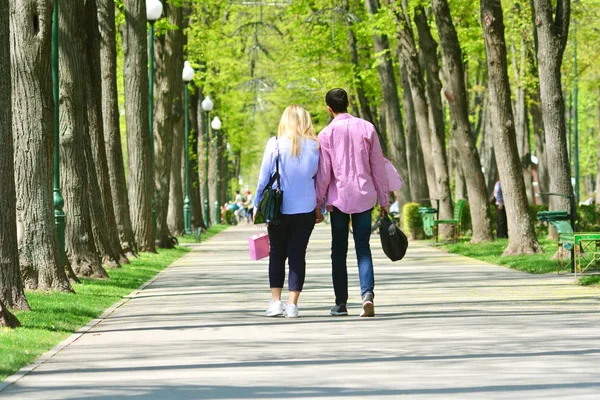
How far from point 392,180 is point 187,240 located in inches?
1017

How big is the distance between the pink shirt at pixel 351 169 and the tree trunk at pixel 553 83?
32.1ft

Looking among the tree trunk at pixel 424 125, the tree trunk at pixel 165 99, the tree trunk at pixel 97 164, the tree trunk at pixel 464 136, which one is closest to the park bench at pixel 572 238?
the tree trunk at pixel 97 164

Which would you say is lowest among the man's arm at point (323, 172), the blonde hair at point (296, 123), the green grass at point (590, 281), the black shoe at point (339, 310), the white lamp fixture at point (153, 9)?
the green grass at point (590, 281)

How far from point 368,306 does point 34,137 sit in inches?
200

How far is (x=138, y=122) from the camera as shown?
2730cm

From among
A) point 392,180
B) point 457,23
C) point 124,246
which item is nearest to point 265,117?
point 457,23

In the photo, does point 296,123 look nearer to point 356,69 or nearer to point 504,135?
point 504,135

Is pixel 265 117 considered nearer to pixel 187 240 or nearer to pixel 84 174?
pixel 187 240

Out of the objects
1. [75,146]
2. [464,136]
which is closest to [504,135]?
[464,136]

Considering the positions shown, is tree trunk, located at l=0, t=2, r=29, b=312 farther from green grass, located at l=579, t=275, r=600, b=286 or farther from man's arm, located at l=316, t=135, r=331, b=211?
green grass, located at l=579, t=275, r=600, b=286

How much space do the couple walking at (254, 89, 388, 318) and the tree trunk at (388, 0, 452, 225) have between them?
20.3 m

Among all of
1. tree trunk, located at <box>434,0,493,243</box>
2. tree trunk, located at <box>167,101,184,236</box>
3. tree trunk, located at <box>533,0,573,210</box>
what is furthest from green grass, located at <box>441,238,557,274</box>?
tree trunk, located at <box>167,101,184,236</box>

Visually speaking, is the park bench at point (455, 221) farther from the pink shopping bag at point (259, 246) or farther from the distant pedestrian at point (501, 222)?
the pink shopping bag at point (259, 246)

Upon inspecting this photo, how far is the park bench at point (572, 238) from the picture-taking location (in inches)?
690
